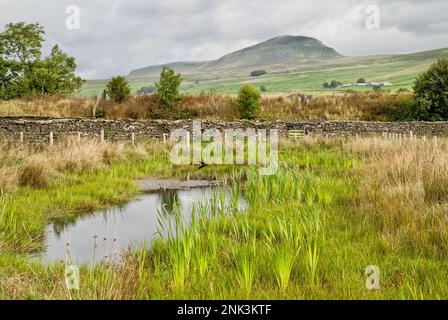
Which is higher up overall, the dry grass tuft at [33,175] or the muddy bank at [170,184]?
the dry grass tuft at [33,175]

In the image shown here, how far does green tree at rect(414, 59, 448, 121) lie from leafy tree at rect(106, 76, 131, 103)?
69.1 ft

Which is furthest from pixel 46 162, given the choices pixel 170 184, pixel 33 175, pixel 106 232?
pixel 106 232

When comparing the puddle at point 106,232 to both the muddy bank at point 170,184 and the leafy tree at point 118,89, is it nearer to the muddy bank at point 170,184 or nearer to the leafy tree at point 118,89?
the muddy bank at point 170,184

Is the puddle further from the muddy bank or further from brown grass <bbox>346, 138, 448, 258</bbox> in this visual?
brown grass <bbox>346, 138, 448, 258</bbox>

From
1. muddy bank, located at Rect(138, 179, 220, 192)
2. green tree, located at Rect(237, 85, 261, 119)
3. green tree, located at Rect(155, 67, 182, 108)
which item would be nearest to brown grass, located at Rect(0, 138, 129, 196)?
muddy bank, located at Rect(138, 179, 220, 192)

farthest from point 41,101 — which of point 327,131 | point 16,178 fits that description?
point 16,178

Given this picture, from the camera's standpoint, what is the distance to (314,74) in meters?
132

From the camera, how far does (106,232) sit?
723cm

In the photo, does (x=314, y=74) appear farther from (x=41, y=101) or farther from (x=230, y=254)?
(x=230, y=254)

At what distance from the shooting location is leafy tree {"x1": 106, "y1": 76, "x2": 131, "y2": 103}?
34750mm

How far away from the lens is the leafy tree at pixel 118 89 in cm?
3475

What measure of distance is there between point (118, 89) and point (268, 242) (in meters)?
30.8

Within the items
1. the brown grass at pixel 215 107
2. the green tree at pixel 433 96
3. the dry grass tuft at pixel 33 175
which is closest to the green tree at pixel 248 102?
the brown grass at pixel 215 107

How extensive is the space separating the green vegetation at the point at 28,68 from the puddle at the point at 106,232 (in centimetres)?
3755
